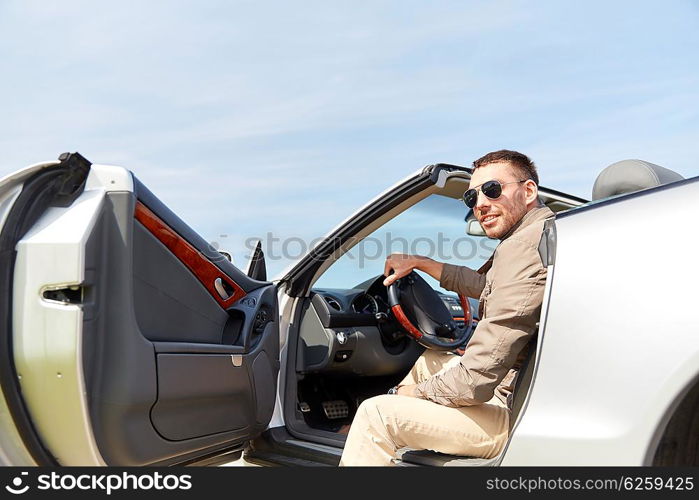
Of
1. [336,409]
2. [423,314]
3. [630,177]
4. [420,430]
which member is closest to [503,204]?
[630,177]

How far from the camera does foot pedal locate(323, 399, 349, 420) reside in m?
3.98

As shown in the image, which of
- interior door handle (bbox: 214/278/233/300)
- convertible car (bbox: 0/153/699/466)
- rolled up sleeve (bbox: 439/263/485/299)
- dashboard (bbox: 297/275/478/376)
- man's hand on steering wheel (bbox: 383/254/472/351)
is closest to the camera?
convertible car (bbox: 0/153/699/466)

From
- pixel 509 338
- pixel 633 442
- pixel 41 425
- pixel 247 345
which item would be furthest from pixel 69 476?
pixel 633 442

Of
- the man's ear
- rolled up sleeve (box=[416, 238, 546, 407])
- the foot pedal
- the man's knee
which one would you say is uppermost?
the man's ear

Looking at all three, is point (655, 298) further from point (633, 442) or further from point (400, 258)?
point (400, 258)

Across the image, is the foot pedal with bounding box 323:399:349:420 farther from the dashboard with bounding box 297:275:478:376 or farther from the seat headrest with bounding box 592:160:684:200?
the seat headrest with bounding box 592:160:684:200

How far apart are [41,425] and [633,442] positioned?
1.77 meters

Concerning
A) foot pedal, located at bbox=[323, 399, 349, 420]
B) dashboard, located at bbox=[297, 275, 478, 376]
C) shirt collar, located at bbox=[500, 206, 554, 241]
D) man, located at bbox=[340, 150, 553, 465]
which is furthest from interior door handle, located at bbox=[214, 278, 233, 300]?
foot pedal, located at bbox=[323, 399, 349, 420]

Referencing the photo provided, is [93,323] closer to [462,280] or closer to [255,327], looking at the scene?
[255,327]

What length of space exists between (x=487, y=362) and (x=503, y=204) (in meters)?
0.70

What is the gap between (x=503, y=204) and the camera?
8.54 ft

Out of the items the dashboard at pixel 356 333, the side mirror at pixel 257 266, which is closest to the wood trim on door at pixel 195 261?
the side mirror at pixel 257 266

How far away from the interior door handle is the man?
2.65 ft

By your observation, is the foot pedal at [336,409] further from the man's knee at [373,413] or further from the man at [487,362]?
the man's knee at [373,413]
